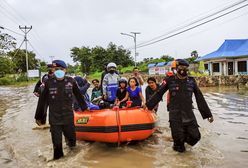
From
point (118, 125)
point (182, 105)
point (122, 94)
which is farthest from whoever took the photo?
point (122, 94)

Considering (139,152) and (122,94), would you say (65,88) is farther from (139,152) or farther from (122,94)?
(139,152)

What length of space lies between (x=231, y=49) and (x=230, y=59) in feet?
4.22

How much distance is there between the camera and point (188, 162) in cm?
558

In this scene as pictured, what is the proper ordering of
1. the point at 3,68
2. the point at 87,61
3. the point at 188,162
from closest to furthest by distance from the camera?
the point at 188,162
the point at 3,68
the point at 87,61

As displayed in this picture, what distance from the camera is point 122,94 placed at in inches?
282

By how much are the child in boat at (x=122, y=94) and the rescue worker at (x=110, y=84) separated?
1.14 ft

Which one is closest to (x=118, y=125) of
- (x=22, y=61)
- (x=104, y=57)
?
(x=104, y=57)

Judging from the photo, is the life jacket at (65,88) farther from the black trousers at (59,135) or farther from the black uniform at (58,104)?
the black trousers at (59,135)

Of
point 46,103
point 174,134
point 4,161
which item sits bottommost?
point 4,161

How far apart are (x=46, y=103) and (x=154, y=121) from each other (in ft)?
7.50

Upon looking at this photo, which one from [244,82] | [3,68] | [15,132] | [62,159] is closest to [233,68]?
[244,82]

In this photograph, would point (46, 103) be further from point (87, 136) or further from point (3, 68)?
point (3, 68)

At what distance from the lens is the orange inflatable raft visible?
617 centimetres

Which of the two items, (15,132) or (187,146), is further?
(15,132)
